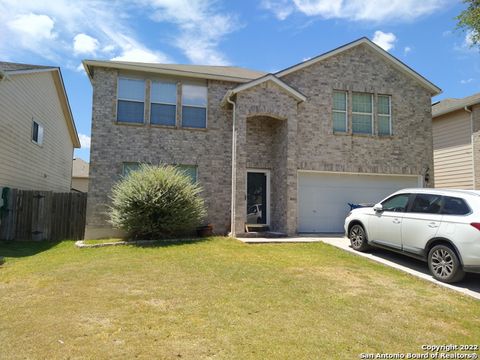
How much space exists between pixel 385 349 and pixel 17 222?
13.7 meters

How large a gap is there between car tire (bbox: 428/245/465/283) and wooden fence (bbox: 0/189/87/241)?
1205 cm

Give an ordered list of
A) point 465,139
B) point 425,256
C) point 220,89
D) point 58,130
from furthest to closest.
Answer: point 58,130, point 465,139, point 220,89, point 425,256

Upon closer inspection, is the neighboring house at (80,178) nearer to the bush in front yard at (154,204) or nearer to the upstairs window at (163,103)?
the upstairs window at (163,103)

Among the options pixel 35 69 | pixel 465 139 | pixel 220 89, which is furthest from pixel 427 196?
pixel 35 69

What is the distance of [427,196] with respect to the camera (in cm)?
812

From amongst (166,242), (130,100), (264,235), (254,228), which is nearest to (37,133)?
(130,100)

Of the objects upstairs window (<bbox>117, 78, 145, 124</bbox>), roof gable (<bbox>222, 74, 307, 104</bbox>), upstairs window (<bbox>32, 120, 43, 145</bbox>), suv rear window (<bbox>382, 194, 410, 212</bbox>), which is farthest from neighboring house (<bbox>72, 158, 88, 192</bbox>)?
suv rear window (<bbox>382, 194, 410, 212</bbox>)

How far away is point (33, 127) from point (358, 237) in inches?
569

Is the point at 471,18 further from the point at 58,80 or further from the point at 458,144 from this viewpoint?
the point at 58,80

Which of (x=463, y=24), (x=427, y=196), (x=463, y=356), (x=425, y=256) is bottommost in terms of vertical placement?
(x=463, y=356)

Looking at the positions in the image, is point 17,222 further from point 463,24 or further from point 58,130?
point 463,24

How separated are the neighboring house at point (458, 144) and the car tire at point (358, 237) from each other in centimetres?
947

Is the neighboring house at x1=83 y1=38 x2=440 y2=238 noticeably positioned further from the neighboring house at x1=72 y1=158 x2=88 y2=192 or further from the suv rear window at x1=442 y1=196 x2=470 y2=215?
the neighboring house at x1=72 y1=158 x2=88 y2=192

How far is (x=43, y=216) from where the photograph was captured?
1396 cm
